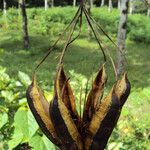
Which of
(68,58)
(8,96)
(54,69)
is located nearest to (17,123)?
(8,96)

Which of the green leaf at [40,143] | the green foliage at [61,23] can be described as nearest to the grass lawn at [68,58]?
the green foliage at [61,23]

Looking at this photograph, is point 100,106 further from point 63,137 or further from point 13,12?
point 13,12

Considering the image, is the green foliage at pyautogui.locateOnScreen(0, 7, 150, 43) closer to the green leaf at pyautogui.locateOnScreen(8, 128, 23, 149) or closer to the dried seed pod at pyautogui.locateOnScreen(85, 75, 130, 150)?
the green leaf at pyautogui.locateOnScreen(8, 128, 23, 149)

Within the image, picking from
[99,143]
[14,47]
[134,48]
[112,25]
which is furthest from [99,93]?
[112,25]

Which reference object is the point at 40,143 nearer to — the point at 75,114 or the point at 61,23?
the point at 75,114

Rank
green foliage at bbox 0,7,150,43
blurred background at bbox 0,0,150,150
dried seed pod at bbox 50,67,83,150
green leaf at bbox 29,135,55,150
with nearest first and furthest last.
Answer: dried seed pod at bbox 50,67,83,150
green leaf at bbox 29,135,55,150
blurred background at bbox 0,0,150,150
green foliage at bbox 0,7,150,43

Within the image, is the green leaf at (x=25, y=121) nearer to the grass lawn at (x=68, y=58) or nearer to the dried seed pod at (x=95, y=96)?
the dried seed pod at (x=95, y=96)

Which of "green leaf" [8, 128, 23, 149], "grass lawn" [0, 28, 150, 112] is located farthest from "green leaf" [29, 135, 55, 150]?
"grass lawn" [0, 28, 150, 112]
